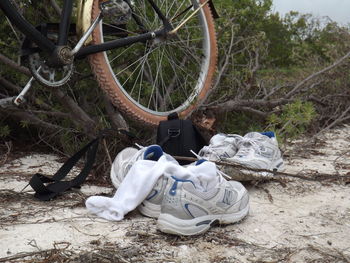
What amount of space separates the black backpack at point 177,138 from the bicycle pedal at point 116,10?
0.62 m

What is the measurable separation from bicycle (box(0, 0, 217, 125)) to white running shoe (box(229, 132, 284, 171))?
54 cm

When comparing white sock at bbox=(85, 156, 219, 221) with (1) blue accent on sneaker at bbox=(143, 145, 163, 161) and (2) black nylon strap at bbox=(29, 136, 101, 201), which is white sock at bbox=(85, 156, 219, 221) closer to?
(1) blue accent on sneaker at bbox=(143, 145, 163, 161)

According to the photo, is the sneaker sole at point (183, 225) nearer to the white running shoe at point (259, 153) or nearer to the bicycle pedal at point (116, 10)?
the white running shoe at point (259, 153)

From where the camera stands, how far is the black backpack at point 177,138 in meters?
2.19

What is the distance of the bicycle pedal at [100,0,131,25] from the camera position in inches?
88.0

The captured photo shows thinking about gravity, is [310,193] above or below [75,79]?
below

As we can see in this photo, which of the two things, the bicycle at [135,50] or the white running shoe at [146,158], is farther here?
the bicycle at [135,50]

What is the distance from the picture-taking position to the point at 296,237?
4.82 feet

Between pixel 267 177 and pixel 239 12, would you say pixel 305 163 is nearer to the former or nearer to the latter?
pixel 267 177

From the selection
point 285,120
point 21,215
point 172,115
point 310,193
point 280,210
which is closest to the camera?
point 21,215

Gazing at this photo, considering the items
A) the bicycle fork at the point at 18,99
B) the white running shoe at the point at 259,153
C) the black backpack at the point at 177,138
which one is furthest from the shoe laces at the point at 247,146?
the bicycle fork at the point at 18,99

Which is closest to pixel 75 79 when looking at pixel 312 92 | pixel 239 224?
pixel 239 224

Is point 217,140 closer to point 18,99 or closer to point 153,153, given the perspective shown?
point 153,153

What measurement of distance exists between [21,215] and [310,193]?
1220 mm
